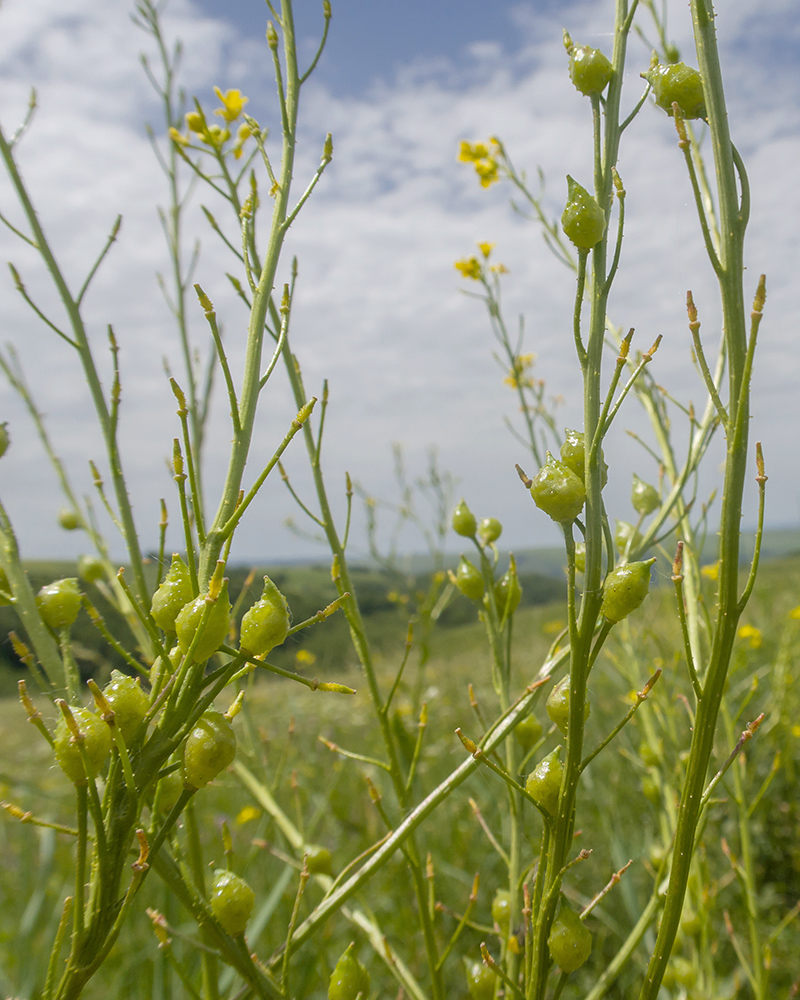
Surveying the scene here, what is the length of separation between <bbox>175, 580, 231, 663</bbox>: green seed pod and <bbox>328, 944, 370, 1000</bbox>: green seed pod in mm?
351

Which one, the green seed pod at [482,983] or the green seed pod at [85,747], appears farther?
the green seed pod at [482,983]

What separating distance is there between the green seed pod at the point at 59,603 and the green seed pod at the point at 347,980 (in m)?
0.40

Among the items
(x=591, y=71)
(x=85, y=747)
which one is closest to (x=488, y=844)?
(x=85, y=747)

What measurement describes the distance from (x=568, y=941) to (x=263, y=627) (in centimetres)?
35

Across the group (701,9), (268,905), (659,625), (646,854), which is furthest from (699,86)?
(659,625)

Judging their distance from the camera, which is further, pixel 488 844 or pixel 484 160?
pixel 488 844

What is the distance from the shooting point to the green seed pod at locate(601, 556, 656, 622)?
1.73 feet

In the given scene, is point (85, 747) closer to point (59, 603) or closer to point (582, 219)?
point (59, 603)

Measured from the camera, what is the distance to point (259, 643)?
0.53m

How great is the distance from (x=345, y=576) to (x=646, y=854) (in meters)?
1.98

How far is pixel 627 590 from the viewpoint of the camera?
0.53m

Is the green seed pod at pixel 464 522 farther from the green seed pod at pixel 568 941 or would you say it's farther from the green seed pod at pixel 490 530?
the green seed pod at pixel 568 941

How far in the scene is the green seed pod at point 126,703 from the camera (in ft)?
1.66

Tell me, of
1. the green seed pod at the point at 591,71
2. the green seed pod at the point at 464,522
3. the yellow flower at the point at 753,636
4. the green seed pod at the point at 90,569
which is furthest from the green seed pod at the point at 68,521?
the yellow flower at the point at 753,636
